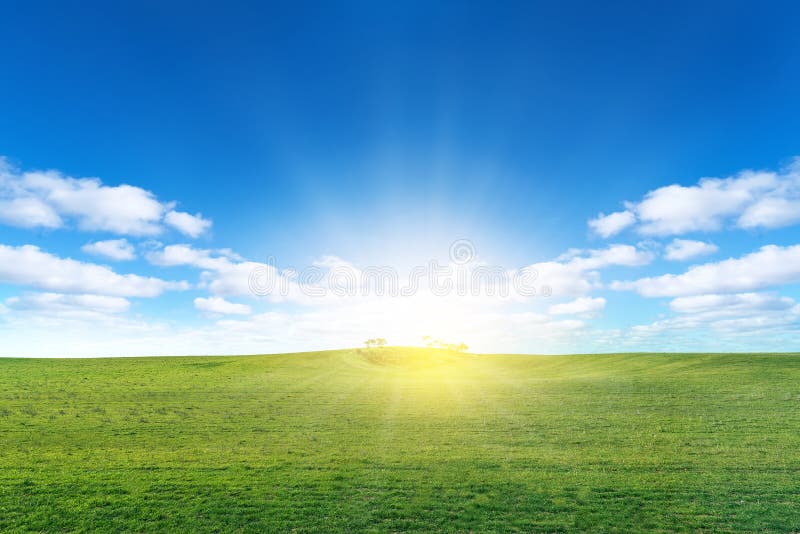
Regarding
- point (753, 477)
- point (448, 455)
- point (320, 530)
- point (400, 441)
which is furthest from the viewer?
point (400, 441)

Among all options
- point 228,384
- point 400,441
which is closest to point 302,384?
point 228,384

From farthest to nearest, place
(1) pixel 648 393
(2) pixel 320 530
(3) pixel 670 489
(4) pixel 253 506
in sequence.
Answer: (1) pixel 648 393, (3) pixel 670 489, (4) pixel 253 506, (2) pixel 320 530

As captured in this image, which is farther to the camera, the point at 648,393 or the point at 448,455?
the point at 648,393

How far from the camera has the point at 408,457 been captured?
1025 inches

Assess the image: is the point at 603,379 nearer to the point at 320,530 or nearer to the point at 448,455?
the point at 448,455

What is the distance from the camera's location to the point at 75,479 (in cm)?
2242

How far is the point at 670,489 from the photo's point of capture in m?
20.8

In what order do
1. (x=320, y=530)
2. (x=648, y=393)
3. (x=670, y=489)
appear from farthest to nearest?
(x=648, y=393) → (x=670, y=489) → (x=320, y=530)

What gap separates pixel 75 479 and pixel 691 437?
38.2 m

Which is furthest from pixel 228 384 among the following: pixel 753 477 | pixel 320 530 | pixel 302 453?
pixel 753 477

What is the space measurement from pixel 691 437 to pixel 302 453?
2683 cm

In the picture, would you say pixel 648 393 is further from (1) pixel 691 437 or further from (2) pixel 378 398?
(2) pixel 378 398

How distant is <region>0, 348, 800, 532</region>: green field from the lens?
59.7 feet

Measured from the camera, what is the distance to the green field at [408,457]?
59.7ft
